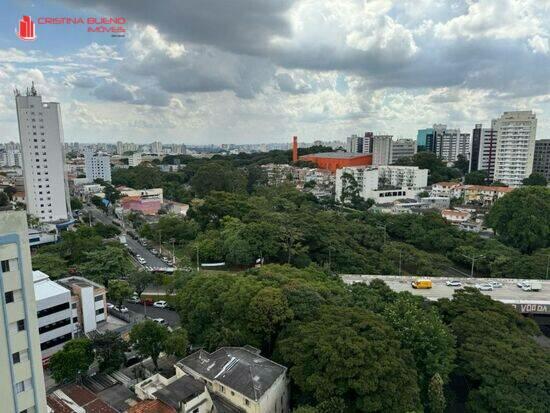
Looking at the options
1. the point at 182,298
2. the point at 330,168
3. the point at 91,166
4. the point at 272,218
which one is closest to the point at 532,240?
the point at 272,218

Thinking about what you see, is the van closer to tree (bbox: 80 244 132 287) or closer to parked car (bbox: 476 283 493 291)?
parked car (bbox: 476 283 493 291)

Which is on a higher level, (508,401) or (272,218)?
(272,218)

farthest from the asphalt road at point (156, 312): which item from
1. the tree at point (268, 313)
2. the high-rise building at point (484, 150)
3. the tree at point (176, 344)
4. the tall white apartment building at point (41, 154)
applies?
the high-rise building at point (484, 150)

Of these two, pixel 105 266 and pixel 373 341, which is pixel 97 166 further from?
pixel 373 341

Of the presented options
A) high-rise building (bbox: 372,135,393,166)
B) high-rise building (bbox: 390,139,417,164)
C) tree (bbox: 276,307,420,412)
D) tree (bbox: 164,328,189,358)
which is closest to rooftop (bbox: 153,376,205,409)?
tree (bbox: 164,328,189,358)

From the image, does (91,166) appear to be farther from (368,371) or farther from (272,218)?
(368,371)

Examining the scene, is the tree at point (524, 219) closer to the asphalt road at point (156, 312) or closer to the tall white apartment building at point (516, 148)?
the tall white apartment building at point (516, 148)

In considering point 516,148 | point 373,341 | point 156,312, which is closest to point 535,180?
point 516,148
